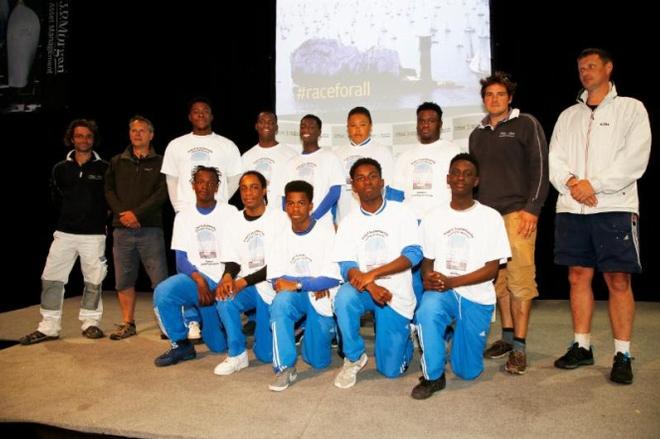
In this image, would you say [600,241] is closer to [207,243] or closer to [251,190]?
[251,190]

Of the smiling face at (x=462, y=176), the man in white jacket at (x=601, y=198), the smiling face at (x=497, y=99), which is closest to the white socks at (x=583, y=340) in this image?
the man in white jacket at (x=601, y=198)

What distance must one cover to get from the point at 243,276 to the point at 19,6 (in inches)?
175

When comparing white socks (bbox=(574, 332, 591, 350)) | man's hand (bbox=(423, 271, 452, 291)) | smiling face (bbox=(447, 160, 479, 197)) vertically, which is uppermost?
smiling face (bbox=(447, 160, 479, 197))

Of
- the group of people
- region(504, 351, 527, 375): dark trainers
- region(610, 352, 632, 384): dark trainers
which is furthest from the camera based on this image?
region(504, 351, 527, 375): dark trainers

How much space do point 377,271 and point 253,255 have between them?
77 cm

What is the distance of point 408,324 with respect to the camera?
279cm

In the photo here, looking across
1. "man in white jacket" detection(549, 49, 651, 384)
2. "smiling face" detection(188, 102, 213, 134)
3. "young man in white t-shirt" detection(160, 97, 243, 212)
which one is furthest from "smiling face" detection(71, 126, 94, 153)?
"man in white jacket" detection(549, 49, 651, 384)

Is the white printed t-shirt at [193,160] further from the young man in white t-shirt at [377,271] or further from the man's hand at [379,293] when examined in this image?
the man's hand at [379,293]

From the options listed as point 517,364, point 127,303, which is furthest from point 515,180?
point 127,303

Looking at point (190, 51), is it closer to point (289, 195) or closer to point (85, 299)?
point (85, 299)

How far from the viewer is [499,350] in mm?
3080

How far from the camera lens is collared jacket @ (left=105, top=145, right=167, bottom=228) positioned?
3836mm

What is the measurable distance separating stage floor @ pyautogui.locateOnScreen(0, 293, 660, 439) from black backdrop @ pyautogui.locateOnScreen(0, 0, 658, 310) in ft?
6.98

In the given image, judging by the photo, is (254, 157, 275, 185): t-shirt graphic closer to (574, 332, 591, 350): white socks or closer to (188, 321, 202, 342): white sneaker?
(188, 321, 202, 342): white sneaker
